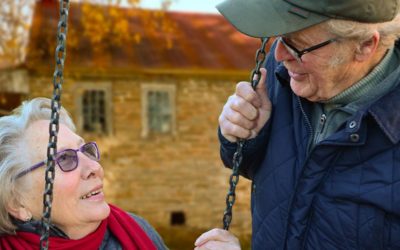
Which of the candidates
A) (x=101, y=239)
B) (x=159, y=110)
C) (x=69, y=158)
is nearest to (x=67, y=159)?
(x=69, y=158)

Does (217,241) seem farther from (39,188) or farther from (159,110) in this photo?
(159,110)

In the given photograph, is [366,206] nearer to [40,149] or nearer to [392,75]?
[392,75]

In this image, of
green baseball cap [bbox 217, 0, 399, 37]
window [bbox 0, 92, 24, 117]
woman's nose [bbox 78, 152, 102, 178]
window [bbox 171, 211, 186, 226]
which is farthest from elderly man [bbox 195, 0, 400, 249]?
window [bbox 171, 211, 186, 226]

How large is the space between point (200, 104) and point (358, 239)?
1075 cm

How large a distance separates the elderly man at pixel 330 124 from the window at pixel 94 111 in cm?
1032

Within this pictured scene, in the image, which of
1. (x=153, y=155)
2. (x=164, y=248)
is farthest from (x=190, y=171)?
(x=164, y=248)

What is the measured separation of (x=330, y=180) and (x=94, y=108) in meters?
10.7

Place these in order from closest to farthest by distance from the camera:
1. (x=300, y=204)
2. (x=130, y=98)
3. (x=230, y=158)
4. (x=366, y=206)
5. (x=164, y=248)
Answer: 1. (x=366, y=206)
2. (x=300, y=204)
3. (x=230, y=158)
4. (x=164, y=248)
5. (x=130, y=98)

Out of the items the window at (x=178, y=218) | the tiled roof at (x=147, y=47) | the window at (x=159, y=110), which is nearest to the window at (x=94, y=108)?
the tiled roof at (x=147, y=47)

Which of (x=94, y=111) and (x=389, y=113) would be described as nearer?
(x=389, y=113)

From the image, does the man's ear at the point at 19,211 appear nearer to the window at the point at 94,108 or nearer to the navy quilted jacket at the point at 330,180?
the navy quilted jacket at the point at 330,180

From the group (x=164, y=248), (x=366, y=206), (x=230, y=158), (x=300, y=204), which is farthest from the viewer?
(x=164, y=248)

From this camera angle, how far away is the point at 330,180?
74.5 inches

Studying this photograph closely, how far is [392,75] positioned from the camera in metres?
1.90
